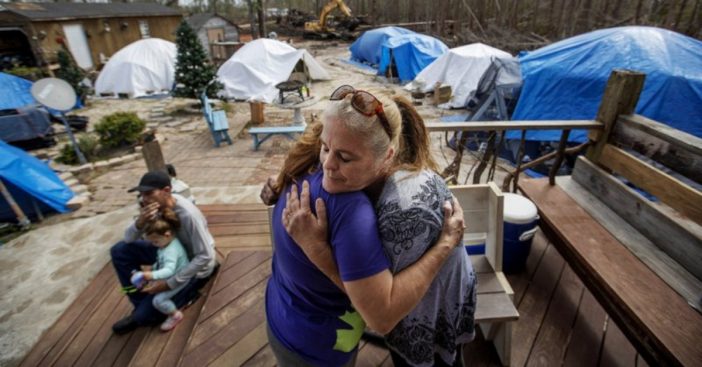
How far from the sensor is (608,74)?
614 cm

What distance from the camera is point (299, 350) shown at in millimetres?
1137

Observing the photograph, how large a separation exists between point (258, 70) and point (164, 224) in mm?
11882

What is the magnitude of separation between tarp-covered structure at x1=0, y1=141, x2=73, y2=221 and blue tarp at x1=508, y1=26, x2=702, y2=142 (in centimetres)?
895

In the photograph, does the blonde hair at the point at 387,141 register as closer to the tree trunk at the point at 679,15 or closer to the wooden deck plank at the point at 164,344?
the wooden deck plank at the point at 164,344

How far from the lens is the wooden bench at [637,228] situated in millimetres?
1593

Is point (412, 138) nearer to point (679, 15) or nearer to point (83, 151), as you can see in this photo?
point (83, 151)

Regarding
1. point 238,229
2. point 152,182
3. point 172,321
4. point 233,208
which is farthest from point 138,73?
point 172,321

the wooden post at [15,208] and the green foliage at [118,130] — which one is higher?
the green foliage at [118,130]

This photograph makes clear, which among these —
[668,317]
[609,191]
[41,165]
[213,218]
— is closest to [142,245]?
[213,218]

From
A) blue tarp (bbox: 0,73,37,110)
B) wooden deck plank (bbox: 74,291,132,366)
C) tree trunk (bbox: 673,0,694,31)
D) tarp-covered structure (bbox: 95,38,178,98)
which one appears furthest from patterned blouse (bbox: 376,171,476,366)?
tarp-covered structure (bbox: 95,38,178,98)

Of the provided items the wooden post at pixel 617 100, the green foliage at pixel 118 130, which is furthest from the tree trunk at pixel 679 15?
the green foliage at pixel 118 130

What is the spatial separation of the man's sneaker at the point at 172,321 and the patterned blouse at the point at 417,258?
199cm

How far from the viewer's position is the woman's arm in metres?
0.87

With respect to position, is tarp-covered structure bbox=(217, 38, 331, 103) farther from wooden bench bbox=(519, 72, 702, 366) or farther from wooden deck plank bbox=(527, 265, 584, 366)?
wooden deck plank bbox=(527, 265, 584, 366)
